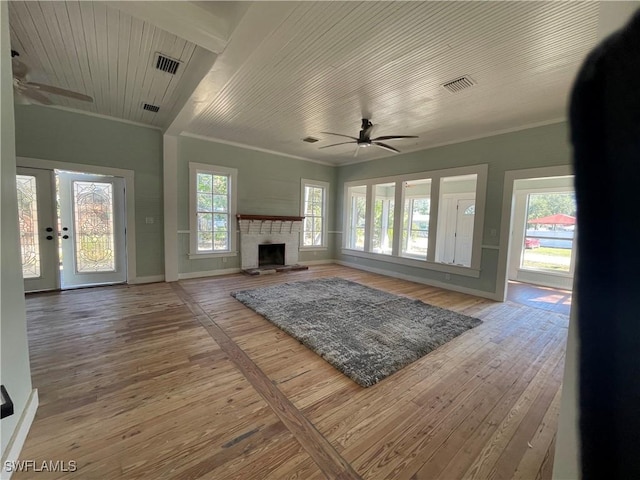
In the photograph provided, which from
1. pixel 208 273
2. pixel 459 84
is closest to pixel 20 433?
pixel 208 273

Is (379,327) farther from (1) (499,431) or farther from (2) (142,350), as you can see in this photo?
(2) (142,350)

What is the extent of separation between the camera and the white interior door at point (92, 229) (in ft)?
14.3

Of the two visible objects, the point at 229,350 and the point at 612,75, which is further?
the point at 229,350

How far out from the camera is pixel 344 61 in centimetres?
271

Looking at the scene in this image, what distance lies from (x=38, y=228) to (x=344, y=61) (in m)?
4.98

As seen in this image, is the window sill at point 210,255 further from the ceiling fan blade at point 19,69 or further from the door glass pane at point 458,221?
the door glass pane at point 458,221

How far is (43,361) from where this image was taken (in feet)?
7.52

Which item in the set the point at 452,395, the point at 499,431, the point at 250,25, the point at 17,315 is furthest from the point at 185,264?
the point at 499,431

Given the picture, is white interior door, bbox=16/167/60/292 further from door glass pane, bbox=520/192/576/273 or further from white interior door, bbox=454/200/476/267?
door glass pane, bbox=520/192/576/273

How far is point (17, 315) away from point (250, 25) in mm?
2502

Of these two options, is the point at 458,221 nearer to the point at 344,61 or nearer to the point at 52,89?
the point at 344,61

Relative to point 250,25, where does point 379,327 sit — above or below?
below

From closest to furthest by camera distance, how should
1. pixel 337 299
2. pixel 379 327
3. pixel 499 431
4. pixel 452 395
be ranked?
pixel 499 431 → pixel 452 395 → pixel 379 327 → pixel 337 299

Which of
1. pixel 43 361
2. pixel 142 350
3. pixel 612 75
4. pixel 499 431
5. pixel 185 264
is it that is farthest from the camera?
pixel 185 264
